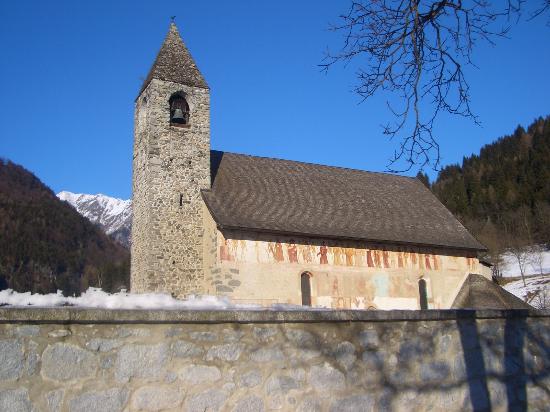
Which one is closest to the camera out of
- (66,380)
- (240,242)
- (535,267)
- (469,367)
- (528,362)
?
(66,380)

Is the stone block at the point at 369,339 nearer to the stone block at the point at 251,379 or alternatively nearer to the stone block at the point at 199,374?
the stone block at the point at 251,379

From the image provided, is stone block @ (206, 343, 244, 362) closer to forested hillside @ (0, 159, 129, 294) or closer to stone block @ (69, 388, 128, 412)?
stone block @ (69, 388, 128, 412)

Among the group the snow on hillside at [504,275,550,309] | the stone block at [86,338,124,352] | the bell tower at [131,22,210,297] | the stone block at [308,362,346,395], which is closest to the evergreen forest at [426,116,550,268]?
the snow on hillside at [504,275,550,309]

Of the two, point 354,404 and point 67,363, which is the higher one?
point 67,363

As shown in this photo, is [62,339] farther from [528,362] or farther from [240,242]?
[240,242]

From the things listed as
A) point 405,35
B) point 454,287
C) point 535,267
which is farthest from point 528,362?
point 535,267

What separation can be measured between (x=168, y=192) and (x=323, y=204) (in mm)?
6384

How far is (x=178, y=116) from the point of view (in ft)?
72.8

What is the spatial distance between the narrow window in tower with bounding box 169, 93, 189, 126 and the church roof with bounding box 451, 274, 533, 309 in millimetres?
13055

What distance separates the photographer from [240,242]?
20.0 metres

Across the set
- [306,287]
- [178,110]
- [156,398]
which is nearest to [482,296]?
[306,287]

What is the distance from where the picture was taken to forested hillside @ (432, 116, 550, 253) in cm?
6316

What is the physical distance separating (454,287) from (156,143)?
13275 mm

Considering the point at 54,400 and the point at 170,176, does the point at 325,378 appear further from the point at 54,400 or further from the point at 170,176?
the point at 170,176
